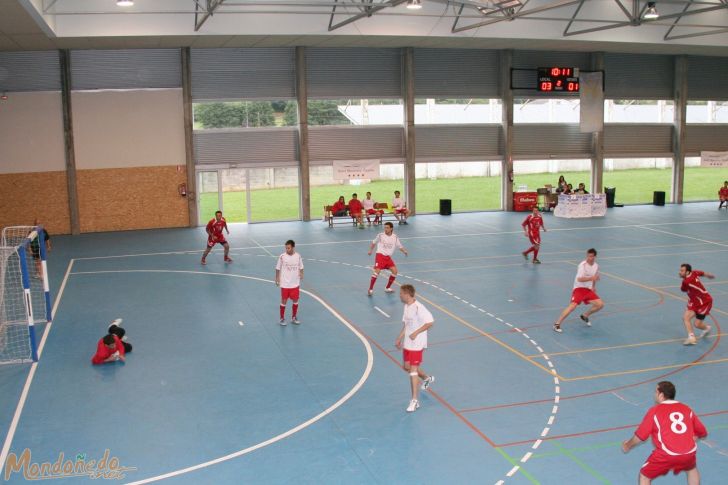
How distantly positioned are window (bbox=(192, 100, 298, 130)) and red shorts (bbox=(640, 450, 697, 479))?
30.6m

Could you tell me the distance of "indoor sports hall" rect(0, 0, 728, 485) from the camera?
10398 mm

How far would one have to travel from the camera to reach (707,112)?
45562 mm

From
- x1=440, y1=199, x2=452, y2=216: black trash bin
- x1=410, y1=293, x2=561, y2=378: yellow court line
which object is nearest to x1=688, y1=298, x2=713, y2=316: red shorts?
x1=410, y1=293, x2=561, y2=378: yellow court line

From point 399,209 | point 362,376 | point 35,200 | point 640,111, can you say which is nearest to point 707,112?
point 640,111

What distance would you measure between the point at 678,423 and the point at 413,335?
438 cm

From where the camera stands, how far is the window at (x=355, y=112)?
3712 cm

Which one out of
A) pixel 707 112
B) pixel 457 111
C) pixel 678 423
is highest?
pixel 707 112

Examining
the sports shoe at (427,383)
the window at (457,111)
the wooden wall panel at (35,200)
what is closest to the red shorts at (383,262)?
the sports shoe at (427,383)

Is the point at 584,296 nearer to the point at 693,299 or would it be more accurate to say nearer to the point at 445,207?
the point at 693,299

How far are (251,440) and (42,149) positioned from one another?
88.1 ft

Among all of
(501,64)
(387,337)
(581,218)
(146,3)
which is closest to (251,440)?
(387,337)

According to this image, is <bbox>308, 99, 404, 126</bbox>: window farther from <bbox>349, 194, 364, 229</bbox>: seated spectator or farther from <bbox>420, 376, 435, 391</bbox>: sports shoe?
<bbox>420, 376, 435, 391</bbox>: sports shoe

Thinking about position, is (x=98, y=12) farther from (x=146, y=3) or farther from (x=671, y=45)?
(x=671, y=45)

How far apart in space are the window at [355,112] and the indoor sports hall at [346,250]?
117 millimetres
